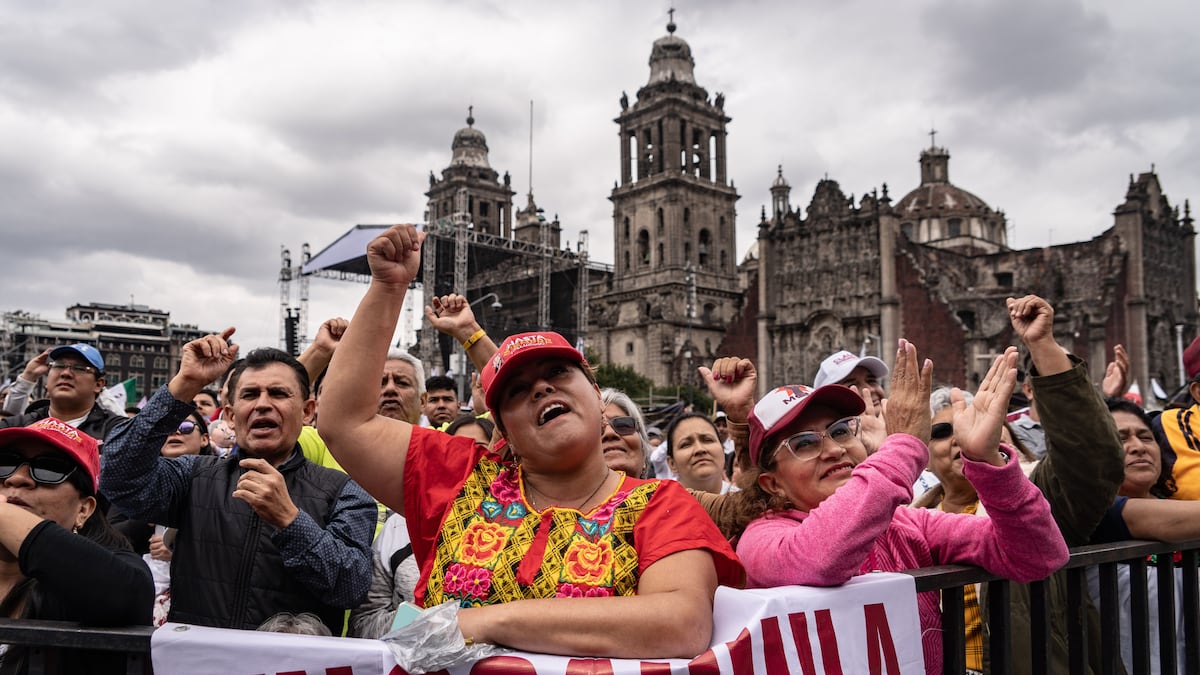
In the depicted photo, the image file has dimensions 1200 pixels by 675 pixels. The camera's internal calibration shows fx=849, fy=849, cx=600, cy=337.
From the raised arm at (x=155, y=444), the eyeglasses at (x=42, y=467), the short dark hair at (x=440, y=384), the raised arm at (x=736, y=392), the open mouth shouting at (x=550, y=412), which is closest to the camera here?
the open mouth shouting at (x=550, y=412)

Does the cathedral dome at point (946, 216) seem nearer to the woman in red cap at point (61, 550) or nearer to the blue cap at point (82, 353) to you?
the blue cap at point (82, 353)

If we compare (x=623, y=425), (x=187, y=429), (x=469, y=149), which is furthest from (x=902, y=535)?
(x=469, y=149)

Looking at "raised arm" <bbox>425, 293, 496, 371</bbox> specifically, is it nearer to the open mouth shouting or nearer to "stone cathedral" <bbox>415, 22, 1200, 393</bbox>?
the open mouth shouting

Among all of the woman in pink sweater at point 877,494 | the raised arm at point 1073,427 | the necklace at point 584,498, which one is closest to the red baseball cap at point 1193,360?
the raised arm at point 1073,427

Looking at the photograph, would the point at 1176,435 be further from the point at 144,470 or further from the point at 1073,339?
the point at 1073,339

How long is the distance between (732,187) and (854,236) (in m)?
14.5

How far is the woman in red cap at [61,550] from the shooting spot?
2387 millimetres

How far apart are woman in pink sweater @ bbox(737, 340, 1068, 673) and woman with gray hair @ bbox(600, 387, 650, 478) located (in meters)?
1.90

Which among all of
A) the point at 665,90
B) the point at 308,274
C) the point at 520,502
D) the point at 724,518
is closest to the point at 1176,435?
the point at 724,518

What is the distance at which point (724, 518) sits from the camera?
10.4 ft

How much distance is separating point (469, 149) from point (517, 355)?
79.7 m

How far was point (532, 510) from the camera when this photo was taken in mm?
2531

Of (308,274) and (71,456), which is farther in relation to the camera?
(308,274)

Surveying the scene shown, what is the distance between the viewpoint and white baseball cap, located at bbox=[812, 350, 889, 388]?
3.49 m
